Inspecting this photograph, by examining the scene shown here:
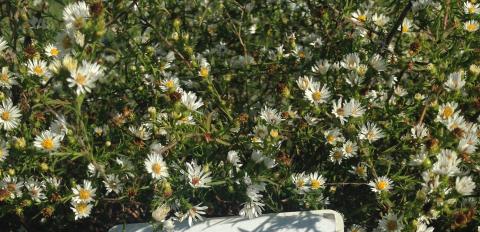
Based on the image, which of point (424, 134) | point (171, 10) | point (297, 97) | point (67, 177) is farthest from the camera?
point (171, 10)

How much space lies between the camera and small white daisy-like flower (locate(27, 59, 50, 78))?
2.25m

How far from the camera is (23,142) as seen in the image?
6.82 ft

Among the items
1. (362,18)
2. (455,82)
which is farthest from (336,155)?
(362,18)

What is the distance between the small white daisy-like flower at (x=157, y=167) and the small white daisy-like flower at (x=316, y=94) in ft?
1.85

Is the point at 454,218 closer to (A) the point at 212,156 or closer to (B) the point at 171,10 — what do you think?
(A) the point at 212,156

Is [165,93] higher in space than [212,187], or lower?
higher

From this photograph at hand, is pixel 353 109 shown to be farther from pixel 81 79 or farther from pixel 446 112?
pixel 81 79

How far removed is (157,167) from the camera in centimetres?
198

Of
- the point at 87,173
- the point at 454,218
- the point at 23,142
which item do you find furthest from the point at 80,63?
the point at 454,218

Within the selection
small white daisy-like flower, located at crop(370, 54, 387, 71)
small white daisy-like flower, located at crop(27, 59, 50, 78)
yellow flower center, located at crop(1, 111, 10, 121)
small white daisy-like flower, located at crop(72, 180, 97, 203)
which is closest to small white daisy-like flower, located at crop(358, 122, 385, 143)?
small white daisy-like flower, located at crop(370, 54, 387, 71)

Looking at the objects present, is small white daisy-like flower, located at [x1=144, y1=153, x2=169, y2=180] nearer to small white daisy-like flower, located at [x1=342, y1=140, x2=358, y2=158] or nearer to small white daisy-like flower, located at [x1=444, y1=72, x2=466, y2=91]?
small white daisy-like flower, located at [x1=342, y1=140, x2=358, y2=158]

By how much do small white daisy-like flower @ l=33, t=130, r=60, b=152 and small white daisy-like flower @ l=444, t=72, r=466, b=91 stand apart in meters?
1.37

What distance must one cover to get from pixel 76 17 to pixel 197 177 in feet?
2.12

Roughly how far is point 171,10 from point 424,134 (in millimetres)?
1258
